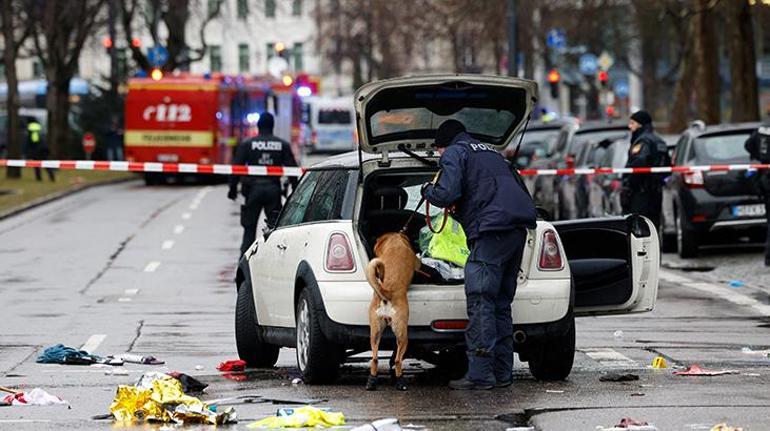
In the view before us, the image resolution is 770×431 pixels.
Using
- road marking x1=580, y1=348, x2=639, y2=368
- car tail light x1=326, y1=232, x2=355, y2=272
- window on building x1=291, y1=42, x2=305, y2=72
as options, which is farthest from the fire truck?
window on building x1=291, y1=42, x2=305, y2=72

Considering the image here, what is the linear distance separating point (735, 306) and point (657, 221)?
4.37m

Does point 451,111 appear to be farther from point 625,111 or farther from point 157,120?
point 625,111

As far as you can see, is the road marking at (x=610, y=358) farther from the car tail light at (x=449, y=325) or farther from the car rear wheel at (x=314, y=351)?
the car rear wheel at (x=314, y=351)

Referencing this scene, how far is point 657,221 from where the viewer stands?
20703mm

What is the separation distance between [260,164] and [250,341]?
7212 millimetres

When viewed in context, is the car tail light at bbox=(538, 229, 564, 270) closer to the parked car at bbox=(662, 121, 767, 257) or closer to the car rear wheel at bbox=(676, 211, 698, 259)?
the parked car at bbox=(662, 121, 767, 257)

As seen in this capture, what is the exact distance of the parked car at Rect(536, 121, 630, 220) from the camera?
27.3 m

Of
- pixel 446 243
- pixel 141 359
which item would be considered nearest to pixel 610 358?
pixel 446 243

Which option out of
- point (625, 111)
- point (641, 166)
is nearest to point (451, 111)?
point (641, 166)

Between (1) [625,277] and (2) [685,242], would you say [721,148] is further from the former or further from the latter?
(1) [625,277]

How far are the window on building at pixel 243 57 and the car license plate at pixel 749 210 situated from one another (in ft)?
331

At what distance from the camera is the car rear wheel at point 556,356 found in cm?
1080

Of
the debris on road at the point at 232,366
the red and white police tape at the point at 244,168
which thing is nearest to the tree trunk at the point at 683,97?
the red and white police tape at the point at 244,168

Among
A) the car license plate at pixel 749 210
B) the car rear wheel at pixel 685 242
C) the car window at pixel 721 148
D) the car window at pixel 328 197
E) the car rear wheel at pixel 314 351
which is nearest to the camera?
the car rear wheel at pixel 314 351
